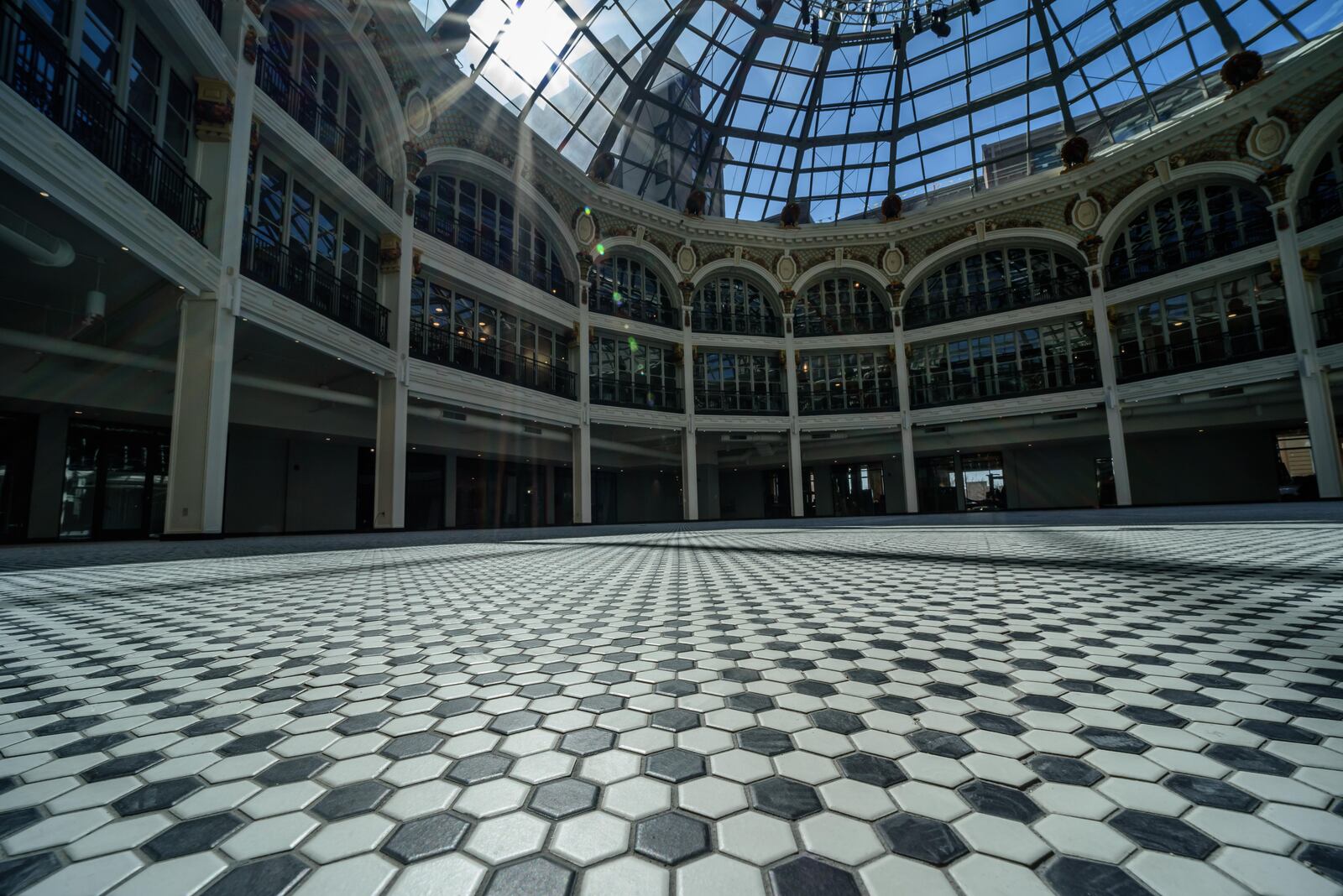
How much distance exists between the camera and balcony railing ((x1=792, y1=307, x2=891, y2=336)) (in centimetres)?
2350

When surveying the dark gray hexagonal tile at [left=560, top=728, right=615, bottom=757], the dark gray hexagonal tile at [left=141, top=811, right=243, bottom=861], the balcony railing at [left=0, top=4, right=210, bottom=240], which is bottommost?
the dark gray hexagonal tile at [left=560, top=728, right=615, bottom=757]

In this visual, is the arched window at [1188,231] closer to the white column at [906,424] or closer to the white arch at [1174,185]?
the white arch at [1174,185]

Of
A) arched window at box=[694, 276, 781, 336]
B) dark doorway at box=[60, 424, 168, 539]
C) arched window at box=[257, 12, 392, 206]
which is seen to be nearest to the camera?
arched window at box=[257, 12, 392, 206]

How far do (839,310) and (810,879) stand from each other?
25261mm

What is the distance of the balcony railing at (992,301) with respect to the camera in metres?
20.4

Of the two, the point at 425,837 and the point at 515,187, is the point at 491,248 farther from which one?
the point at 425,837

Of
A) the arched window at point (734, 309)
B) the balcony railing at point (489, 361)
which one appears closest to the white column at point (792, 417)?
the arched window at point (734, 309)

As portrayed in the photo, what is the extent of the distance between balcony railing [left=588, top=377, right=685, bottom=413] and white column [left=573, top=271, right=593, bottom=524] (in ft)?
1.74

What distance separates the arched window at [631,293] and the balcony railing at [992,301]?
10.3 m

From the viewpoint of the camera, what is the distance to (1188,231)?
18.2 m

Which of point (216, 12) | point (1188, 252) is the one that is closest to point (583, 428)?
point (216, 12)

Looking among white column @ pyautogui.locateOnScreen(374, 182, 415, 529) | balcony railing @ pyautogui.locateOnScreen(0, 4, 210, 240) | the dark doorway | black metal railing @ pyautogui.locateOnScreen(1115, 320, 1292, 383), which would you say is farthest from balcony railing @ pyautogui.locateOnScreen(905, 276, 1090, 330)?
the dark doorway

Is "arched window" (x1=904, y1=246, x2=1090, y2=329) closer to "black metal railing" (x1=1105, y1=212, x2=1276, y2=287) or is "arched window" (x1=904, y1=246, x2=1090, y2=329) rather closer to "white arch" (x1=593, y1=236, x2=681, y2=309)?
"black metal railing" (x1=1105, y1=212, x2=1276, y2=287)

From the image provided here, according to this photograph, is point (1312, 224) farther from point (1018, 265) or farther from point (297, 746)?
point (297, 746)
